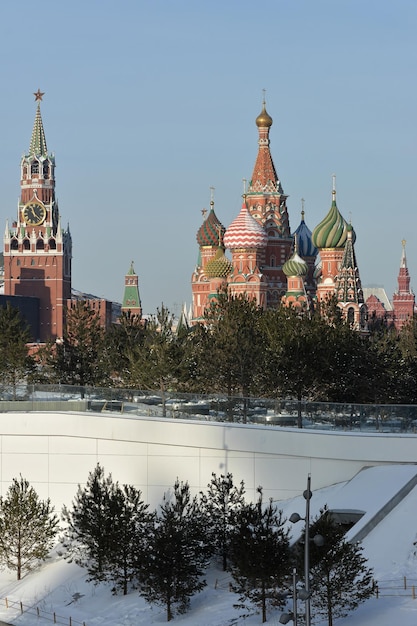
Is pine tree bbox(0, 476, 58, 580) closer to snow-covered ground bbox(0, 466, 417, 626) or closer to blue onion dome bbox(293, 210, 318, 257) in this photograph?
snow-covered ground bbox(0, 466, 417, 626)

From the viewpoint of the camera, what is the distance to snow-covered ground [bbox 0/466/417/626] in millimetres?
39812

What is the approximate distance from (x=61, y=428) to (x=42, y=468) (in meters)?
1.72

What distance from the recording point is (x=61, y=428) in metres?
55.2

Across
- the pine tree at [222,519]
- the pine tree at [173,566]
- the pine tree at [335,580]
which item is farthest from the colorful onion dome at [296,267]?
the pine tree at [335,580]

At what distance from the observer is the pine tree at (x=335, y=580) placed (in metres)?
38.4

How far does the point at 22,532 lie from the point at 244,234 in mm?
91635

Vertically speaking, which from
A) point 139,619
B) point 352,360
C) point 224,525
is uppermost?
point 352,360

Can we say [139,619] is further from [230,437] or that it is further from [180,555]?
[230,437]

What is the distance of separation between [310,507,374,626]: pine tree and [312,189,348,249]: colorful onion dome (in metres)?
110

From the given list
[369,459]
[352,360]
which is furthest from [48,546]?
[352,360]

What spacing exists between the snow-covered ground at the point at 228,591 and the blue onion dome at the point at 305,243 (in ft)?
330

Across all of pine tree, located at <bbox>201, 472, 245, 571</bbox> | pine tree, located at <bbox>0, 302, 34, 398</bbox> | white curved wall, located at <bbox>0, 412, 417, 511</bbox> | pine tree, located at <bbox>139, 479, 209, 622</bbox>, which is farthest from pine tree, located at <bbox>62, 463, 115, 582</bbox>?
pine tree, located at <bbox>0, 302, 34, 398</bbox>

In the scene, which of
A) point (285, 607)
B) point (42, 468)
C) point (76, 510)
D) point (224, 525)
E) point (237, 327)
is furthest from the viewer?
point (237, 327)

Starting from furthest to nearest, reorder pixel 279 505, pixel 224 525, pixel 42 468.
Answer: pixel 42 468 < pixel 279 505 < pixel 224 525
